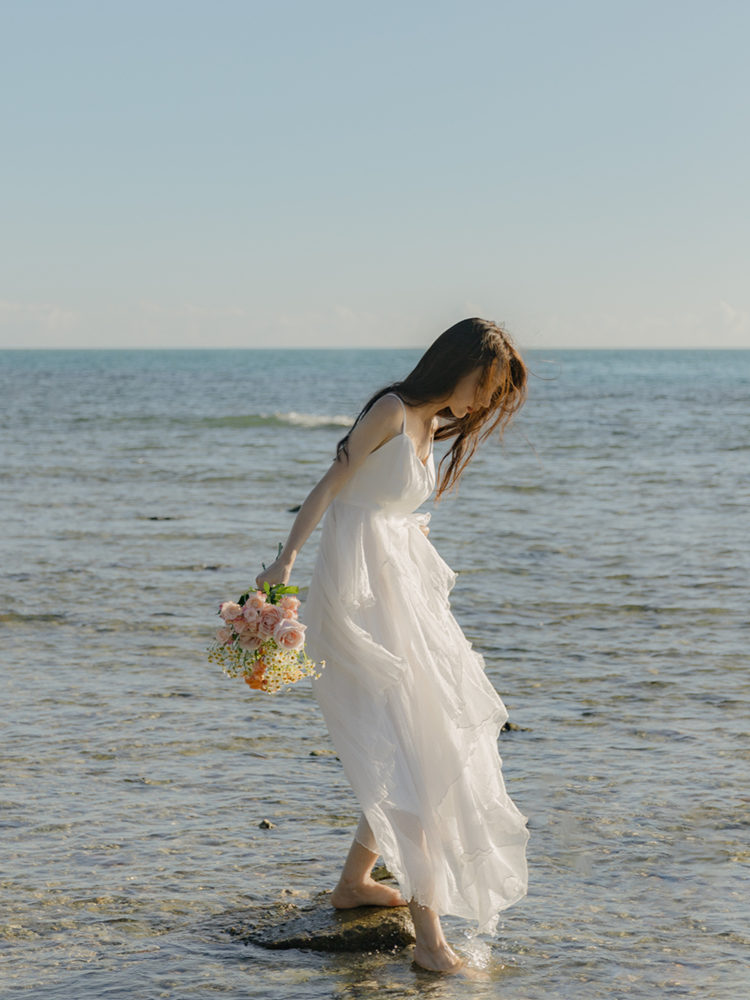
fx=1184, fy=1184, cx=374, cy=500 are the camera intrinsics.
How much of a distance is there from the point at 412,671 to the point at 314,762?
7.15ft

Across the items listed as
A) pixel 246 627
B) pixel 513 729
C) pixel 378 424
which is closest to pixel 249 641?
pixel 246 627

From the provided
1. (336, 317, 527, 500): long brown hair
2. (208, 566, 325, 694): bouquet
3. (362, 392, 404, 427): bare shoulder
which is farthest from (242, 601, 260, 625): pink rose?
(362, 392, 404, 427): bare shoulder

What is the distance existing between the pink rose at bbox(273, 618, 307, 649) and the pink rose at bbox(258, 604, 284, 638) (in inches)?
1.2

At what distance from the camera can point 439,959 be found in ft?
Answer: 12.8

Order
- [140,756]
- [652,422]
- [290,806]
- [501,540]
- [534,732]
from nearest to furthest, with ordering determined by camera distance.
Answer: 1. [290,806]
2. [140,756]
3. [534,732]
4. [501,540]
5. [652,422]

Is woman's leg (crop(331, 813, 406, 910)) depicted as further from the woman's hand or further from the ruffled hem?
the woman's hand

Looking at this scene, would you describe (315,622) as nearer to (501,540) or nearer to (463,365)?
(463,365)

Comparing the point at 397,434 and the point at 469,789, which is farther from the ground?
the point at 397,434

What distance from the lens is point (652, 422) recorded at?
33.8m

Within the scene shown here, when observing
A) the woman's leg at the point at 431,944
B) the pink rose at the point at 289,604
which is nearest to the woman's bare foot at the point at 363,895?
the woman's leg at the point at 431,944

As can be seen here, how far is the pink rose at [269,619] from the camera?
384 cm

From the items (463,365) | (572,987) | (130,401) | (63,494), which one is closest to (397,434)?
(463,365)

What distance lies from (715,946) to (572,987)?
2.00ft

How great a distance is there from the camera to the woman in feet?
12.8
